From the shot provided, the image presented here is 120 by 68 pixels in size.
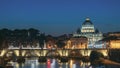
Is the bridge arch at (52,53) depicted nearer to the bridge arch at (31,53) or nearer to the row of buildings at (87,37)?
the bridge arch at (31,53)

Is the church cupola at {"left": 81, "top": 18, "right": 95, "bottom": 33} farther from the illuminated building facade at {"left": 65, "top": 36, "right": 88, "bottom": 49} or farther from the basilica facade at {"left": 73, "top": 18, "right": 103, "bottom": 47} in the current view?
the illuminated building facade at {"left": 65, "top": 36, "right": 88, "bottom": 49}

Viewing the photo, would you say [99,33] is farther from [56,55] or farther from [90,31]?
[56,55]

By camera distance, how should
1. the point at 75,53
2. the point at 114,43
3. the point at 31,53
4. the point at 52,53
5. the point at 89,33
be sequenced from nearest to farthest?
the point at 31,53, the point at 75,53, the point at 114,43, the point at 52,53, the point at 89,33

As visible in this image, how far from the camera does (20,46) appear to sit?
278ft

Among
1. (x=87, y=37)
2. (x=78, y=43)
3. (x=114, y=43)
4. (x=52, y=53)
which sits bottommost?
(x=52, y=53)

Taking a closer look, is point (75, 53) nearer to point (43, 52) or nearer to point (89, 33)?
point (43, 52)

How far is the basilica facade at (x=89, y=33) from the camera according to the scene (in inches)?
5297

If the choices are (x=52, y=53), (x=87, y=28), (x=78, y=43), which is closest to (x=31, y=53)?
(x=52, y=53)

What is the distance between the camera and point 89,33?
5448 inches

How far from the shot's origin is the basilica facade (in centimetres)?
13455

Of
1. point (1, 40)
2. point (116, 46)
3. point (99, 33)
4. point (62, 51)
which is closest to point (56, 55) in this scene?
point (62, 51)

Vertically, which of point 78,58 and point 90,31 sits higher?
point 90,31

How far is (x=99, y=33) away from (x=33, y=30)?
45569mm

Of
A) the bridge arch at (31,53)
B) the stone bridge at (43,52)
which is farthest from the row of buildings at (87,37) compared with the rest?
the bridge arch at (31,53)
